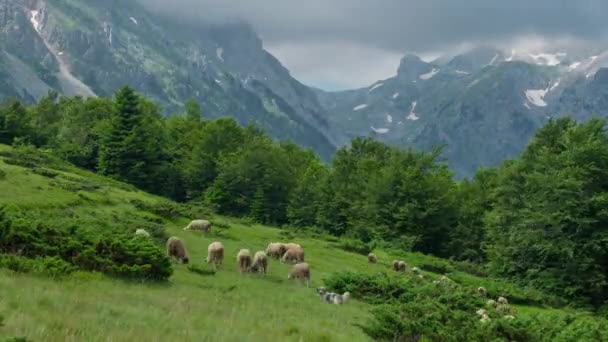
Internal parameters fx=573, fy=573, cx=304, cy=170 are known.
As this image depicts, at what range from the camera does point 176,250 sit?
87.4 feet

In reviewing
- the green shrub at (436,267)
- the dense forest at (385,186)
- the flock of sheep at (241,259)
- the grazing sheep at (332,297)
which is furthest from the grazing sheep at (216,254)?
the dense forest at (385,186)

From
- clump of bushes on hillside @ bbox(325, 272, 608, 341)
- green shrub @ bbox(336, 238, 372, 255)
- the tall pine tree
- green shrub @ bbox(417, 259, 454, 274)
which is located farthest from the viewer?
the tall pine tree

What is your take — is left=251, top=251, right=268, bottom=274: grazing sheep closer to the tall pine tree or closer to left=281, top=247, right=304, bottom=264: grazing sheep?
left=281, top=247, right=304, bottom=264: grazing sheep

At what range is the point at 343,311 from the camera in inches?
813

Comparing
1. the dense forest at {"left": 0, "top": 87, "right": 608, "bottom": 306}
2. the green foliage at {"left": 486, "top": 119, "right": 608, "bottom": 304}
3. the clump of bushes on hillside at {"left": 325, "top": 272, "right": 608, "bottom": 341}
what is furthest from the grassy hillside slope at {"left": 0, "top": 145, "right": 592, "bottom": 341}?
the dense forest at {"left": 0, "top": 87, "right": 608, "bottom": 306}

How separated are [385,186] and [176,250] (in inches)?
1970

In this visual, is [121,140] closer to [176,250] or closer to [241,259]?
[176,250]

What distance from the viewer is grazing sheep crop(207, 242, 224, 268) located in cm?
2744

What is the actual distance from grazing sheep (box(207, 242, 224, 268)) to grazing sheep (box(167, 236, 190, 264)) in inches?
49.3

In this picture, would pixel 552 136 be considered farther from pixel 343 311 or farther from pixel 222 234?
pixel 343 311

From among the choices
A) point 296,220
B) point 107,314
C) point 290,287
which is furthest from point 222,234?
point 296,220

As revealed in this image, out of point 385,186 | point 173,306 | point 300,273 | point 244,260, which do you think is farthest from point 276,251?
point 385,186

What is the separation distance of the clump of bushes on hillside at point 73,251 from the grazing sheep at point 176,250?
667cm

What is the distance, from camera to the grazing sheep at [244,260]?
88.4ft
